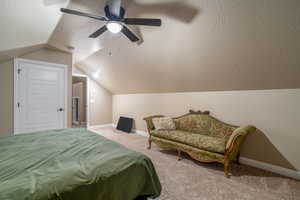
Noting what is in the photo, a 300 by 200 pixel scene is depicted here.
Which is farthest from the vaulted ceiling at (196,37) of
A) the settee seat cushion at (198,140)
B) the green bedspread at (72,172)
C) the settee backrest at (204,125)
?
the green bedspread at (72,172)

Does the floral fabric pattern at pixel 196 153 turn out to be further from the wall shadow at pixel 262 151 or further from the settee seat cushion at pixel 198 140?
the wall shadow at pixel 262 151

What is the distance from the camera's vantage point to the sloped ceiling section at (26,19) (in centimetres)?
156

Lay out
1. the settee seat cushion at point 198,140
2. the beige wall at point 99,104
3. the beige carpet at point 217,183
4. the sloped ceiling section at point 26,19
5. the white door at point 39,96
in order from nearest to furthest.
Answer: the sloped ceiling section at point 26,19 → the beige carpet at point 217,183 → the settee seat cushion at point 198,140 → the white door at point 39,96 → the beige wall at point 99,104

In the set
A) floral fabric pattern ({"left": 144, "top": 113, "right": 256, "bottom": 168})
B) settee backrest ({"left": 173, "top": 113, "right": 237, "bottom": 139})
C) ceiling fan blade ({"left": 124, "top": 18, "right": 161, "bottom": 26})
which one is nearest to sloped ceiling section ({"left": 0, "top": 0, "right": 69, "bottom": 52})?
ceiling fan blade ({"left": 124, "top": 18, "right": 161, "bottom": 26})

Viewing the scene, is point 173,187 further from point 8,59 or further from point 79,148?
point 8,59

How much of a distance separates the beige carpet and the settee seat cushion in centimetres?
40

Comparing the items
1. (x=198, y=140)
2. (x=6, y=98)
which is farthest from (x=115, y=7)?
(x=6, y=98)

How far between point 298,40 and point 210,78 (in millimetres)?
1405

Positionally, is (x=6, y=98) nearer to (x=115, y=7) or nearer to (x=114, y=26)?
(x=114, y=26)

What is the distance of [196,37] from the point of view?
7.91 feet

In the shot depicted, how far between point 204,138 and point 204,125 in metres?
0.51

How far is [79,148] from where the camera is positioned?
5.26ft

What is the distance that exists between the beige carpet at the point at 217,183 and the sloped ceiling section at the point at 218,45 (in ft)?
4.94

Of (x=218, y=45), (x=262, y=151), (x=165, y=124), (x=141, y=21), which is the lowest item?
(x=262, y=151)
